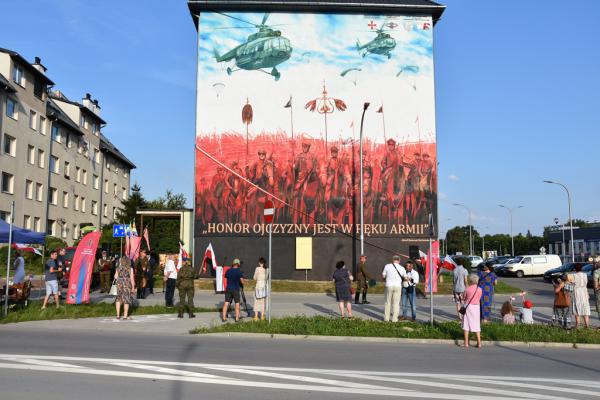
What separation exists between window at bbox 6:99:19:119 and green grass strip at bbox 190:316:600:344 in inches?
1251

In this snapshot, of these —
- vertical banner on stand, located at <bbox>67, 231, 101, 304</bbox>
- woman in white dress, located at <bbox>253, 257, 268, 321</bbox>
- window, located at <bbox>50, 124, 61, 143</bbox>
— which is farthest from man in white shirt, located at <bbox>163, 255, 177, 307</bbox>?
window, located at <bbox>50, 124, 61, 143</bbox>

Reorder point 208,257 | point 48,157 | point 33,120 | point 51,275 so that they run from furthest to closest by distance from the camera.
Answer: point 48,157
point 33,120
point 208,257
point 51,275

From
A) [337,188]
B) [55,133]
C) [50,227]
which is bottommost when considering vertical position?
[50,227]

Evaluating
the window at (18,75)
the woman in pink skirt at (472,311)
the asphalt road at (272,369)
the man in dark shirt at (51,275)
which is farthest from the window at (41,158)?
the woman in pink skirt at (472,311)

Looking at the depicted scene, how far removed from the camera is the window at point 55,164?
4412 centimetres

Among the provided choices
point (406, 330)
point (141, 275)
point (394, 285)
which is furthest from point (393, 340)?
point (141, 275)

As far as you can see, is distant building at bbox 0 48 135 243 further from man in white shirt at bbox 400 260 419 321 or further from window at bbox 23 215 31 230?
man in white shirt at bbox 400 260 419 321

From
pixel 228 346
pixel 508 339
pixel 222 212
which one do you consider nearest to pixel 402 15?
pixel 222 212

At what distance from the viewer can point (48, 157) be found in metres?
43.2

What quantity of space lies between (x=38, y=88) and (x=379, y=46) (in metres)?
27.7

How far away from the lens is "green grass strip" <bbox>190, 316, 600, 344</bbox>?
11.7 meters

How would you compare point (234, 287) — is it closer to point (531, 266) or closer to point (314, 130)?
point (314, 130)

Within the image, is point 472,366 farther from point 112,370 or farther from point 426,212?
point 426,212

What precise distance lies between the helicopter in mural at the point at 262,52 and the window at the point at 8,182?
18.5m
